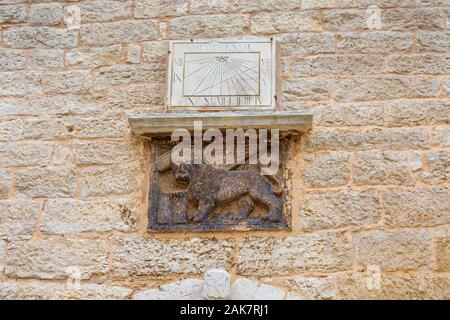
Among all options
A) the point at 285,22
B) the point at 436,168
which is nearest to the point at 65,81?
the point at 285,22

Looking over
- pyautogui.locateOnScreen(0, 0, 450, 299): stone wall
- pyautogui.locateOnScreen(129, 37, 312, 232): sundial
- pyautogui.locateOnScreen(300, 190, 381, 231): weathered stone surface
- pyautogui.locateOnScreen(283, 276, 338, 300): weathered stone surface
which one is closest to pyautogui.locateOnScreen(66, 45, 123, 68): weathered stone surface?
pyautogui.locateOnScreen(0, 0, 450, 299): stone wall

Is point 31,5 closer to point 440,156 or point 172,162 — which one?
point 172,162

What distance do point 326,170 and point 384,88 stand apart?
0.62 m

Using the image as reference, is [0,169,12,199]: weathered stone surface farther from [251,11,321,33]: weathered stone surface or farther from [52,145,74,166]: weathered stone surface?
[251,11,321,33]: weathered stone surface

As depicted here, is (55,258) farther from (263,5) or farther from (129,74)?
(263,5)

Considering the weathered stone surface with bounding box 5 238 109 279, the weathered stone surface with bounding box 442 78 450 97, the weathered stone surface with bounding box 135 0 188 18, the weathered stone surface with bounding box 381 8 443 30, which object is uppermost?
the weathered stone surface with bounding box 135 0 188 18

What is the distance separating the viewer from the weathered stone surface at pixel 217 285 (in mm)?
3520

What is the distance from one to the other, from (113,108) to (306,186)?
4.02ft

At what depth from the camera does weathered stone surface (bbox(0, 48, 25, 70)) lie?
13.9ft

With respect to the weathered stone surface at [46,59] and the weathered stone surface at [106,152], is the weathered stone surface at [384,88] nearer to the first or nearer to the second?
the weathered stone surface at [106,152]

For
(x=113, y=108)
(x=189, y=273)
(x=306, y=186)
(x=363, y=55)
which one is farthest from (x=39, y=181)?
(x=363, y=55)

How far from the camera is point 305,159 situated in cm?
385

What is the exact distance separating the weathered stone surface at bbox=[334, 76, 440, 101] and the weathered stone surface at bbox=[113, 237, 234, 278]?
113cm

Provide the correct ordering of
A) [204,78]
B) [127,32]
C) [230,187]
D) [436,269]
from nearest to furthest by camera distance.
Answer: [436,269], [230,187], [204,78], [127,32]
